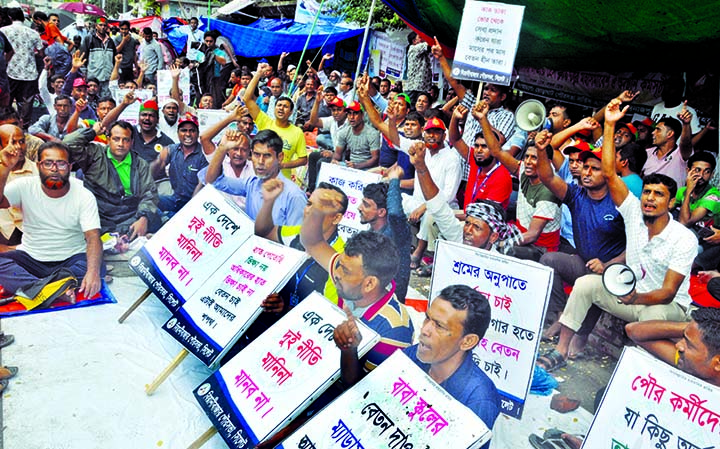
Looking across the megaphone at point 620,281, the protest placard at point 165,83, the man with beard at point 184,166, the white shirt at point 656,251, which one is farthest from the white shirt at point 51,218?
the protest placard at point 165,83

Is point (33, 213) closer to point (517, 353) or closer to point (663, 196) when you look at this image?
point (517, 353)

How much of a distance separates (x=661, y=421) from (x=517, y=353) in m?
1.01

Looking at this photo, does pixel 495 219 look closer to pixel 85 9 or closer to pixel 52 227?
pixel 52 227

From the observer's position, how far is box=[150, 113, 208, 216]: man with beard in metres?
6.45

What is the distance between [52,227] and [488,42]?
4.41 m

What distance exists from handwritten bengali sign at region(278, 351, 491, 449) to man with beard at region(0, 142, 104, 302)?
3.01 m

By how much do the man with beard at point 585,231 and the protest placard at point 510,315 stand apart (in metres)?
1.30

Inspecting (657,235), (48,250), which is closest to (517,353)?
(657,235)

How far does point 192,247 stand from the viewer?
14.1ft

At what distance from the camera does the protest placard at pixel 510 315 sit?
3.55 meters

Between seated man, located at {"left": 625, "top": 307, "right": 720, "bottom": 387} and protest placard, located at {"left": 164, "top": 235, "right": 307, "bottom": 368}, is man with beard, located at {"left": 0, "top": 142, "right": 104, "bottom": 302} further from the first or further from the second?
seated man, located at {"left": 625, "top": 307, "right": 720, "bottom": 387}

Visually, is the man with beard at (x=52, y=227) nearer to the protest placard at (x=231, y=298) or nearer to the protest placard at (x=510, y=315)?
the protest placard at (x=231, y=298)

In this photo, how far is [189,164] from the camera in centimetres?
648

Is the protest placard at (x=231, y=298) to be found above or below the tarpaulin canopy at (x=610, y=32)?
below
